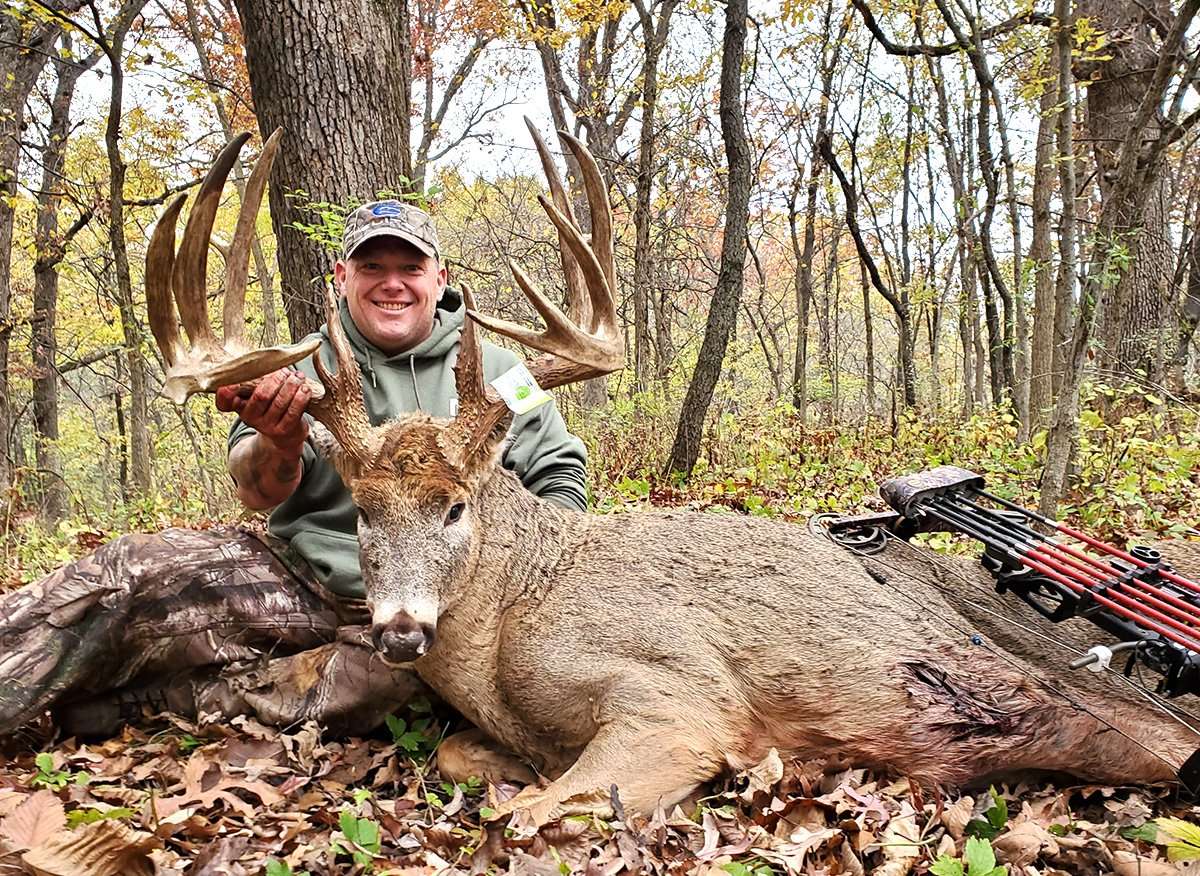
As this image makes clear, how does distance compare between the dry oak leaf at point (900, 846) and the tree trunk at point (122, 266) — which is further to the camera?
the tree trunk at point (122, 266)

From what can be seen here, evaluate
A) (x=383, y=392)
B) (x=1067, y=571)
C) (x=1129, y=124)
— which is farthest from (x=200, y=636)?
(x=1129, y=124)

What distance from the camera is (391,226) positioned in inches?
168

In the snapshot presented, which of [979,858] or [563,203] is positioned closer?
[979,858]

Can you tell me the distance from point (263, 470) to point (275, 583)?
71 centimetres

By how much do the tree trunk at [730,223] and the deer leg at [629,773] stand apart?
6.10 metres

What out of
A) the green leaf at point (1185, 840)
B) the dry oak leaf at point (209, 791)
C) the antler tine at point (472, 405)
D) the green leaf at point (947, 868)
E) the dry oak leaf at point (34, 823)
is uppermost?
the antler tine at point (472, 405)

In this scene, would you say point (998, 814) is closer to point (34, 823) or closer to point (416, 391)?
point (34, 823)

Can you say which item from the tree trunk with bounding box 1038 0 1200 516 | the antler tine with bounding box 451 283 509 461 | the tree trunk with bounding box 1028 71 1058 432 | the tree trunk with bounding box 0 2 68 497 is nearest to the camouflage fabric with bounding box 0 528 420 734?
the antler tine with bounding box 451 283 509 461

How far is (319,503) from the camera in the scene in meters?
4.30

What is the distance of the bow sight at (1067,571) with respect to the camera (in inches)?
113

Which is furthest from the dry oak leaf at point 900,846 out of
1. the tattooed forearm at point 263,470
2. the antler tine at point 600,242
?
the tattooed forearm at point 263,470

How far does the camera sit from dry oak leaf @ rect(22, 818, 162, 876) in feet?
7.69

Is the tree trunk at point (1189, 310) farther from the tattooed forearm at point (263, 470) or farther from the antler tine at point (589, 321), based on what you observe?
the tattooed forearm at point (263, 470)

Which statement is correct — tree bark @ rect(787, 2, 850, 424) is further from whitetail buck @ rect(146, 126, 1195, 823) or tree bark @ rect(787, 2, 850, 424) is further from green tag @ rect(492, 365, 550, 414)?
green tag @ rect(492, 365, 550, 414)
